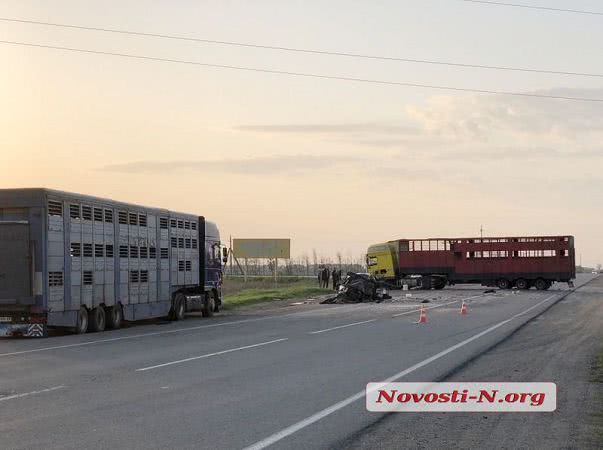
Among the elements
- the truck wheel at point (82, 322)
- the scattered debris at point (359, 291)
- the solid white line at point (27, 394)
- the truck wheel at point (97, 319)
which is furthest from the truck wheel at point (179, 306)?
the solid white line at point (27, 394)

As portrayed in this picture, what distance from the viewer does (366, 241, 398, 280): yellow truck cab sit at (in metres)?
68.6

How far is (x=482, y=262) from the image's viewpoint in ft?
209

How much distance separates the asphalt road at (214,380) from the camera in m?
9.34

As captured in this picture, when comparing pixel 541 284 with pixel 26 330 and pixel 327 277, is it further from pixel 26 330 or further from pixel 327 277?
pixel 26 330

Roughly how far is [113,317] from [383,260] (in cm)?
4381

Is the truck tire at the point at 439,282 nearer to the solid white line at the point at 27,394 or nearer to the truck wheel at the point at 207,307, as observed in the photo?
the truck wheel at the point at 207,307

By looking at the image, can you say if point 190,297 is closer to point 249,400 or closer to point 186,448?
point 249,400

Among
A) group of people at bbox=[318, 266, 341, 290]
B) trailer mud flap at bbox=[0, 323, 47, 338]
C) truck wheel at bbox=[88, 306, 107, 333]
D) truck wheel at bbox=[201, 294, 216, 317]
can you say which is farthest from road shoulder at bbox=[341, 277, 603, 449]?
group of people at bbox=[318, 266, 341, 290]

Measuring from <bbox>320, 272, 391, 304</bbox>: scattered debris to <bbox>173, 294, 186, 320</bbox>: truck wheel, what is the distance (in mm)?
16336

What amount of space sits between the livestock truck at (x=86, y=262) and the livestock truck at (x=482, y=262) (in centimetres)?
3397

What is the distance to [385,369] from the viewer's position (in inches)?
592

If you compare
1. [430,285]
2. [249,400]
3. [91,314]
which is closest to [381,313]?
[91,314]

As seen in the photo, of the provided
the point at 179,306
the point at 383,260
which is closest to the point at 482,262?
the point at 383,260

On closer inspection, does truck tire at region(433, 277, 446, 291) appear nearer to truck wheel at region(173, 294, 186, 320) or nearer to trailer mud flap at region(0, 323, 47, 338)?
truck wheel at region(173, 294, 186, 320)
